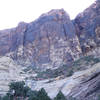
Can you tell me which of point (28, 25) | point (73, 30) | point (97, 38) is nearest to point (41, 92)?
point (97, 38)

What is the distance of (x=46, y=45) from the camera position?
72250 mm

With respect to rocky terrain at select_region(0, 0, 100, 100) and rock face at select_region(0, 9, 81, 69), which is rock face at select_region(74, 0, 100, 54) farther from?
rock face at select_region(0, 9, 81, 69)

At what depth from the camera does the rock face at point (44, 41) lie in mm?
67500

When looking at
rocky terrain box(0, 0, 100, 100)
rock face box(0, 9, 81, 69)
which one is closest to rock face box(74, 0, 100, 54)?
rocky terrain box(0, 0, 100, 100)

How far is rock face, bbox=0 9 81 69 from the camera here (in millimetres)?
67500

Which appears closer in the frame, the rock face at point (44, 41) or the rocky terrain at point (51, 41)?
the rocky terrain at point (51, 41)

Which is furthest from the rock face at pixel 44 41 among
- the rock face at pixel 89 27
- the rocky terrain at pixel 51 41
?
the rock face at pixel 89 27

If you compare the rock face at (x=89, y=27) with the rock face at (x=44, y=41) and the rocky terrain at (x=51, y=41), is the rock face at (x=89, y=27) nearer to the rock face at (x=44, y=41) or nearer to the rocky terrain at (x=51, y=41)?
the rocky terrain at (x=51, y=41)

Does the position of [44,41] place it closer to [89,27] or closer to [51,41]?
[51,41]

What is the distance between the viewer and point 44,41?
2891 inches

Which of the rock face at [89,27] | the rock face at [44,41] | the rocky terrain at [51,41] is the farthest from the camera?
the rock face at [44,41]

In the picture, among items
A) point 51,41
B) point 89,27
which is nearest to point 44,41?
point 51,41

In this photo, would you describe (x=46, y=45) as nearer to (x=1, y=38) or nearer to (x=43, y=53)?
(x=43, y=53)

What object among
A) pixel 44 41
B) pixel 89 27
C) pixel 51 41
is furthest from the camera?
pixel 44 41
